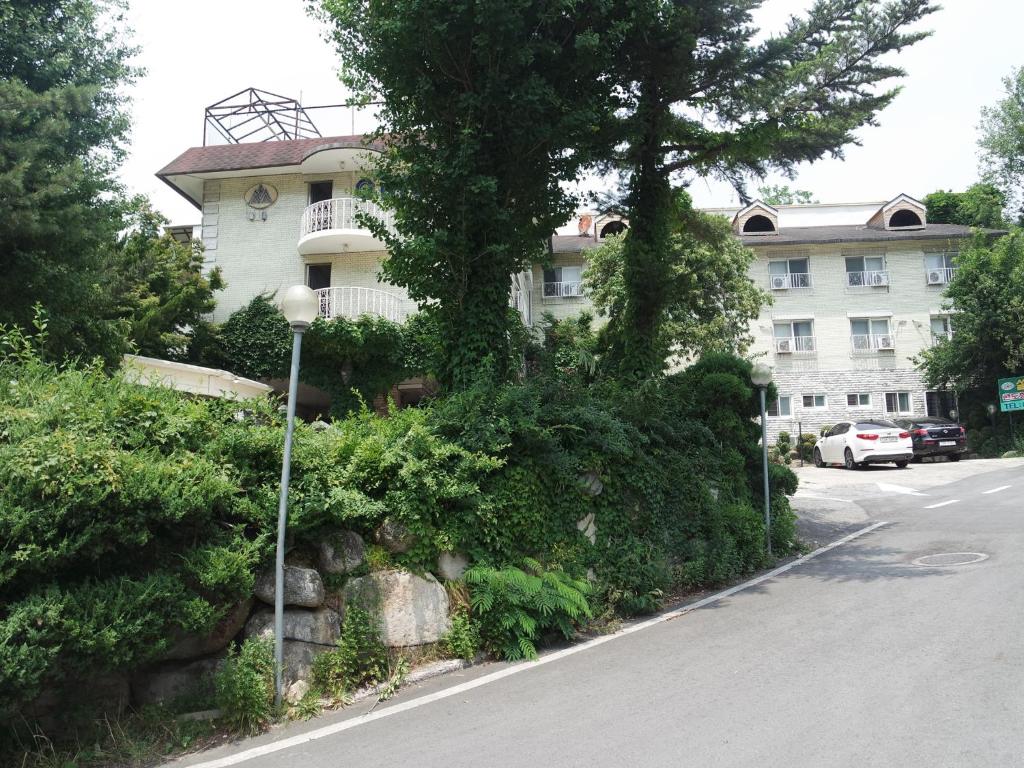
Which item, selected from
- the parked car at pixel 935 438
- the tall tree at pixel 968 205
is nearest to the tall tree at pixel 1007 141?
the tall tree at pixel 968 205

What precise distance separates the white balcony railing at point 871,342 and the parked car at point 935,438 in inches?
366

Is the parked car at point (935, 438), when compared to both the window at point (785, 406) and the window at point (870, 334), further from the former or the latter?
the window at point (870, 334)

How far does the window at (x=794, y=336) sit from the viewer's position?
115 feet

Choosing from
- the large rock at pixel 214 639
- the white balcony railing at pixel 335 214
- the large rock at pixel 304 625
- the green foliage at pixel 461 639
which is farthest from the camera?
the white balcony railing at pixel 335 214

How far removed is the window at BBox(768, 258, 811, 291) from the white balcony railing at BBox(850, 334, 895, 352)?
11.5 feet

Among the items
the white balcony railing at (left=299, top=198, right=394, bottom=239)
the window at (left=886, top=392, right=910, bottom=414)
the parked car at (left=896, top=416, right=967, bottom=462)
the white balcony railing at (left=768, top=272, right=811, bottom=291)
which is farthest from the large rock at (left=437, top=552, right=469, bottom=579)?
the window at (left=886, top=392, right=910, bottom=414)

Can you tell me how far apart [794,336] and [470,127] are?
28955 millimetres

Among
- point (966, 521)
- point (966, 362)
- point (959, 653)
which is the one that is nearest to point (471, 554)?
point (959, 653)

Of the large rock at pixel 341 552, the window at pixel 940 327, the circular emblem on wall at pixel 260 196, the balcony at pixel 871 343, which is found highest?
the circular emblem on wall at pixel 260 196

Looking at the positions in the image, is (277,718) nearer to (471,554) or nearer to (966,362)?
(471,554)

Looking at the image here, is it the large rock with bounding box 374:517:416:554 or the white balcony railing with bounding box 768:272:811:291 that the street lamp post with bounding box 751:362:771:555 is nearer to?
the large rock with bounding box 374:517:416:554

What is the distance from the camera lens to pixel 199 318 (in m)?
21.4

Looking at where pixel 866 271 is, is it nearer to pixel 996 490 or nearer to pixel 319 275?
pixel 996 490

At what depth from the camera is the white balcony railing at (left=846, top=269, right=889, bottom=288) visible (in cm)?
3506
